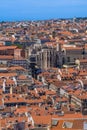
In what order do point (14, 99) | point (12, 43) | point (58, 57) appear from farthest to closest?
1. point (12, 43)
2. point (58, 57)
3. point (14, 99)

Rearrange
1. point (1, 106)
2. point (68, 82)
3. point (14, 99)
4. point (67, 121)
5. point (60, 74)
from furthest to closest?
point (60, 74) → point (68, 82) → point (14, 99) → point (1, 106) → point (67, 121)

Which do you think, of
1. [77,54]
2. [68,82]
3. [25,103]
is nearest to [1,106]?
[25,103]

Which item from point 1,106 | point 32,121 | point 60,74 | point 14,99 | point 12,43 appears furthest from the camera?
point 12,43

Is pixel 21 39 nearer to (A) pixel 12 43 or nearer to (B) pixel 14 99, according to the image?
(A) pixel 12 43

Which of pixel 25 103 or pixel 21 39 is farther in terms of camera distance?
pixel 21 39

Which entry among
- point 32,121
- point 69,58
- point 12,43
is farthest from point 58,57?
point 32,121

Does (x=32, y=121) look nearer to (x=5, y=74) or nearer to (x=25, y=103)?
(x=25, y=103)
